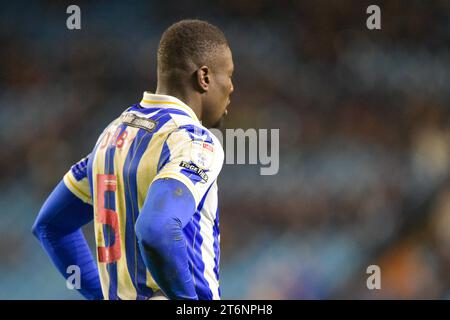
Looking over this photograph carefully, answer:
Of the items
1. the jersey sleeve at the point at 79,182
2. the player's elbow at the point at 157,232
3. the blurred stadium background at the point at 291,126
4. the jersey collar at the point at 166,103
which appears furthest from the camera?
the blurred stadium background at the point at 291,126

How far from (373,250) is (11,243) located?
247cm

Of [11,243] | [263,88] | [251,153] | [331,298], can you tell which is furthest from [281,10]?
[11,243]

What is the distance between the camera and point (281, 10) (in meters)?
5.48

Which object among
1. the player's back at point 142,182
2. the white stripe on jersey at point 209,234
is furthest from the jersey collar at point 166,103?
the white stripe on jersey at point 209,234

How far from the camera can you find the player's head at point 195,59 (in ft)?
6.70

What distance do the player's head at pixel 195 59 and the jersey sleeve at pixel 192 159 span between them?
0.19 meters

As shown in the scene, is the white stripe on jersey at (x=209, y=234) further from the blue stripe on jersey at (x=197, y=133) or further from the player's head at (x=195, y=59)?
the player's head at (x=195, y=59)

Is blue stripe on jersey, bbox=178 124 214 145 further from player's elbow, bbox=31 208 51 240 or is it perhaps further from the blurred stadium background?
the blurred stadium background

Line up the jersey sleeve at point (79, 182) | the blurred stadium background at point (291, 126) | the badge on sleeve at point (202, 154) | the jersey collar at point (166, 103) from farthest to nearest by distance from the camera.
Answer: the blurred stadium background at point (291, 126) → the jersey sleeve at point (79, 182) → the jersey collar at point (166, 103) → the badge on sleeve at point (202, 154)

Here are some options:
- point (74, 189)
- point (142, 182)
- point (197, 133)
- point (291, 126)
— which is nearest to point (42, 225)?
point (74, 189)

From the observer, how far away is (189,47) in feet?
6.71

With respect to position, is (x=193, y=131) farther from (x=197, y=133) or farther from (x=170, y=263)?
(x=170, y=263)

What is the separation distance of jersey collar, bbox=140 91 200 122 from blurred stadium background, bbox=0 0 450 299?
3.39 meters

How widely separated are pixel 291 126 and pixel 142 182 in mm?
3750
